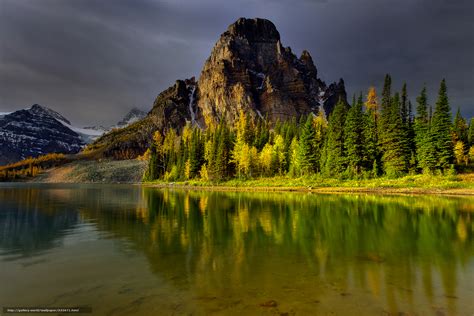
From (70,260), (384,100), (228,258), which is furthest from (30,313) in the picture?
(384,100)

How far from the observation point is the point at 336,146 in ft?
242

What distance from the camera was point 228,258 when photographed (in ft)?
43.8

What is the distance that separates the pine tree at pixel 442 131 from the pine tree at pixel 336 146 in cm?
1909

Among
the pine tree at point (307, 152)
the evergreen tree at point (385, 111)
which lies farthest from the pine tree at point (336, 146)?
the evergreen tree at point (385, 111)

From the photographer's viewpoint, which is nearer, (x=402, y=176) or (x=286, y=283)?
(x=286, y=283)

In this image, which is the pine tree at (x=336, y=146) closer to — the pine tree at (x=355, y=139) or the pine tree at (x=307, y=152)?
the pine tree at (x=355, y=139)

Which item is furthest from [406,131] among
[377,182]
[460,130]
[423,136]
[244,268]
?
[244,268]

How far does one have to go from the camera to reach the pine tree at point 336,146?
2824 inches

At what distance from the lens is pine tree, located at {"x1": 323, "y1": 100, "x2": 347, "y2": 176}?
7174 centimetres

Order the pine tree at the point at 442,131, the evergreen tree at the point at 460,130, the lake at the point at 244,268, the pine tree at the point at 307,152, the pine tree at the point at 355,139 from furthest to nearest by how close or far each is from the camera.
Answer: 1. the evergreen tree at the point at 460,130
2. the pine tree at the point at 307,152
3. the pine tree at the point at 355,139
4. the pine tree at the point at 442,131
5. the lake at the point at 244,268

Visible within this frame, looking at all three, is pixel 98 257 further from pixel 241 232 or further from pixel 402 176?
pixel 402 176

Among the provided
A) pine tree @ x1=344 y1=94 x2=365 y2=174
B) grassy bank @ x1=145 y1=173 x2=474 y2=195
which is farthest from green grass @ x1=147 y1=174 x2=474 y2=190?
pine tree @ x1=344 y1=94 x2=365 y2=174

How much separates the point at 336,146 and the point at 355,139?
5.26m

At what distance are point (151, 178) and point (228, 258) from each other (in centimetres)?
13289
